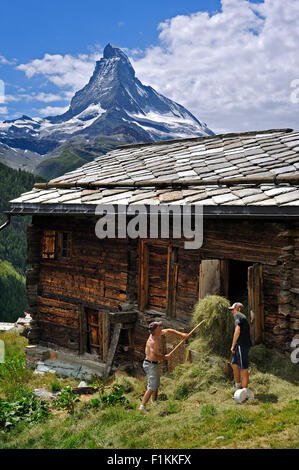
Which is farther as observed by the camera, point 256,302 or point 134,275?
point 134,275

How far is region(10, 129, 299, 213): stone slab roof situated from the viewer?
26.0ft

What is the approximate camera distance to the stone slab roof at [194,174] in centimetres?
792

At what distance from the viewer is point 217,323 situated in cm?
734

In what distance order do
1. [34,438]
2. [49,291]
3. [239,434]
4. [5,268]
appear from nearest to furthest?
[239,434]
[34,438]
[49,291]
[5,268]

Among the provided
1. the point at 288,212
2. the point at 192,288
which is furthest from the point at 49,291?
the point at 288,212

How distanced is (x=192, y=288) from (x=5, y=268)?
3376cm

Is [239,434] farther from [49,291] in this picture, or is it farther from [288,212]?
[49,291]

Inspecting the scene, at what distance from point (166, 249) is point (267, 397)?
3919 millimetres

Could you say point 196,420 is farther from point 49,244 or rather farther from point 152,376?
point 49,244

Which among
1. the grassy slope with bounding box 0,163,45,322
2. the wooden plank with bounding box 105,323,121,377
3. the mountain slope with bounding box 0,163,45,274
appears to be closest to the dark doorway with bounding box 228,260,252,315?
the wooden plank with bounding box 105,323,121,377

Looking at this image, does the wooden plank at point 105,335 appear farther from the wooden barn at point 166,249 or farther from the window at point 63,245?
the window at point 63,245

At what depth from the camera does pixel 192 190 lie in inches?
347

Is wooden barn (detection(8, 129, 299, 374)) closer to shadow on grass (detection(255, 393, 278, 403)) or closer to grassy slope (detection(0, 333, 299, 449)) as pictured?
grassy slope (detection(0, 333, 299, 449))

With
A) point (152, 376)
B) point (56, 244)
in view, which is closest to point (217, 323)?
point (152, 376)
